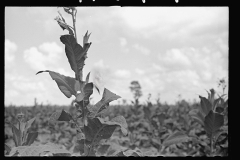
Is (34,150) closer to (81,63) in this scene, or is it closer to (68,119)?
(68,119)

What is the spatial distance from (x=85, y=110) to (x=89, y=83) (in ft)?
0.79

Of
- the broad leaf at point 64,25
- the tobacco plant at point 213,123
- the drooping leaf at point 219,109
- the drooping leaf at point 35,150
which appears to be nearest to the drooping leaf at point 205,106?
the tobacco plant at point 213,123

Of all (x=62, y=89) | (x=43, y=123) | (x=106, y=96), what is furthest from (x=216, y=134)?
(x=43, y=123)

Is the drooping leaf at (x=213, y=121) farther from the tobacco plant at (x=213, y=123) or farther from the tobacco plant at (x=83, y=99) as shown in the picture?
the tobacco plant at (x=83, y=99)

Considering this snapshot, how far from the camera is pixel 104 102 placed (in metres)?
1.93

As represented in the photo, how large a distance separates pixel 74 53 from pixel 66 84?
0.79 ft

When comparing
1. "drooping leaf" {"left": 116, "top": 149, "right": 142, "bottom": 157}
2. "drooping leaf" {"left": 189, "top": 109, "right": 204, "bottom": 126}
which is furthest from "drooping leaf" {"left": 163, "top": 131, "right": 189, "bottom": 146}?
"drooping leaf" {"left": 116, "top": 149, "right": 142, "bottom": 157}

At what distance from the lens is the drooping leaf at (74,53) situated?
5.86 ft

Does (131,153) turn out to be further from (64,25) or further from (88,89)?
(64,25)

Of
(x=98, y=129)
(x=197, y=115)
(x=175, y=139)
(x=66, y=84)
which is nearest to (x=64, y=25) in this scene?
(x=66, y=84)

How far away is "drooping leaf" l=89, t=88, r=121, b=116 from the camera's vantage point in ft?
6.31

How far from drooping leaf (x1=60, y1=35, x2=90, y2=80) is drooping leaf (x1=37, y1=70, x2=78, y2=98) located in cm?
7

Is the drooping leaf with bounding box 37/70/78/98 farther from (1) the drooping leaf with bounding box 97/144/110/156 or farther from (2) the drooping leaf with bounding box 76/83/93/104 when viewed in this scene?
(1) the drooping leaf with bounding box 97/144/110/156

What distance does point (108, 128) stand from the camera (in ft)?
6.04
